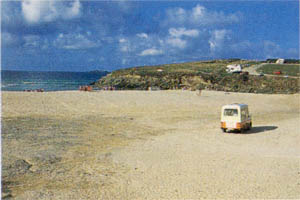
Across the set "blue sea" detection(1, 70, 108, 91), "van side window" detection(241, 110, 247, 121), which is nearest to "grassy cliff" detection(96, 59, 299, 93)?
"blue sea" detection(1, 70, 108, 91)

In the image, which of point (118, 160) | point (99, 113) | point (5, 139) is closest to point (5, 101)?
point (99, 113)

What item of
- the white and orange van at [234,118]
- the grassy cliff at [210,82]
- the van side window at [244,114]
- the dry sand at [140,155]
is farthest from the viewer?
the grassy cliff at [210,82]

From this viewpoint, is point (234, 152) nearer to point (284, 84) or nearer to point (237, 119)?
point (237, 119)

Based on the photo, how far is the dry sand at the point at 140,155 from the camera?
9703mm

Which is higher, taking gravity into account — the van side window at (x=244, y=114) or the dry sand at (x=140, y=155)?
the van side window at (x=244, y=114)

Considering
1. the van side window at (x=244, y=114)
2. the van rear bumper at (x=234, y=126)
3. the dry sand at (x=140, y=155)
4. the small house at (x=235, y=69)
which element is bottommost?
the dry sand at (x=140, y=155)

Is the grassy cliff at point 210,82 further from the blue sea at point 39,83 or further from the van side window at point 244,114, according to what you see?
the van side window at point 244,114

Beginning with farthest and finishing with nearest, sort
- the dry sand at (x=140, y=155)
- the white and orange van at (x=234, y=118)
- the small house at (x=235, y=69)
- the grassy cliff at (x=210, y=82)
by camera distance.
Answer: the small house at (x=235, y=69)
the grassy cliff at (x=210, y=82)
the white and orange van at (x=234, y=118)
the dry sand at (x=140, y=155)

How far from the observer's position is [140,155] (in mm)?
14227

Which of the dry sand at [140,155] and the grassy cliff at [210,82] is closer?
the dry sand at [140,155]

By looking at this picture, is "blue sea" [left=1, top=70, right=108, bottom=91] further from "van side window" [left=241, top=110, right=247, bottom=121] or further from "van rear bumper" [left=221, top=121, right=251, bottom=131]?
"van side window" [left=241, top=110, right=247, bottom=121]

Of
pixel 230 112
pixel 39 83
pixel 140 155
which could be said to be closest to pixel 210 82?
pixel 230 112

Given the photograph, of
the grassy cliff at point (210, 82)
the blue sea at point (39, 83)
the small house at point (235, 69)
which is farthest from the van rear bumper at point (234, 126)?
the small house at point (235, 69)

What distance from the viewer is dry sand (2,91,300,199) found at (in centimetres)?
970
